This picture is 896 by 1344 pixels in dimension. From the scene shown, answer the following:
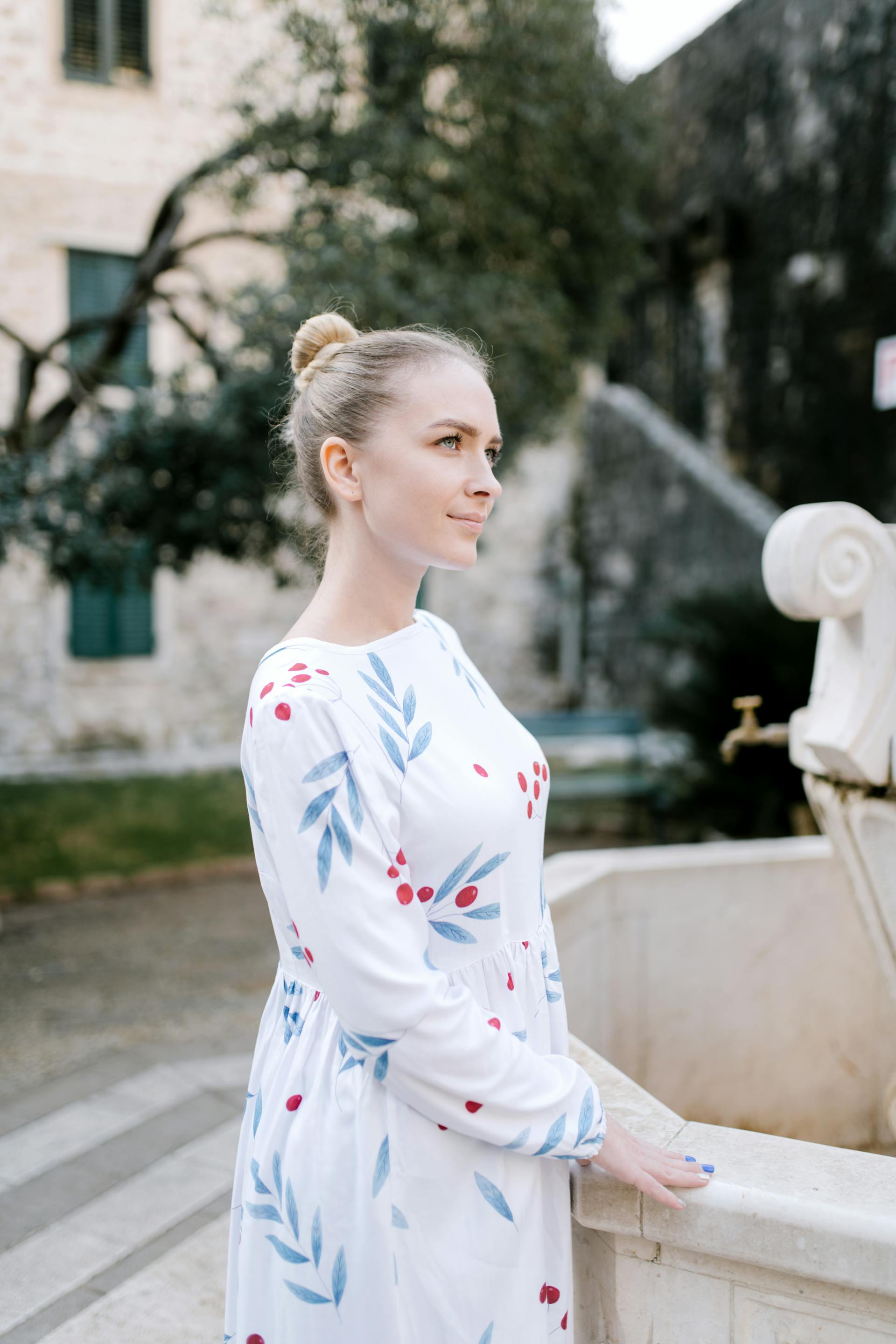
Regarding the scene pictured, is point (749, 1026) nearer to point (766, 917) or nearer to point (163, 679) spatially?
point (766, 917)

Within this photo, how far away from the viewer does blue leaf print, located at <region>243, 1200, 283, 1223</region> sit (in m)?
1.26

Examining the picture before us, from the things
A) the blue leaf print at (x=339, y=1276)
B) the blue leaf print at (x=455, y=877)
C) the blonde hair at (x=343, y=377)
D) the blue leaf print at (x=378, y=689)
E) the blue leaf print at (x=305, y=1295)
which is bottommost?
the blue leaf print at (x=305, y=1295)

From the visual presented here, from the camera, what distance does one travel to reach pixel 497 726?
142 centimetres

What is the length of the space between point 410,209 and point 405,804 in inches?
217

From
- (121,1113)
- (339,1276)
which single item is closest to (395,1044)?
(339,1276)

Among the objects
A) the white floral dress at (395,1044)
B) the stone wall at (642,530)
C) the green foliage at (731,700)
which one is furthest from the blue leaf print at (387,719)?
the stone wall at (642,530)

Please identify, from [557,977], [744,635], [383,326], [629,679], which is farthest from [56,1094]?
[629,679]

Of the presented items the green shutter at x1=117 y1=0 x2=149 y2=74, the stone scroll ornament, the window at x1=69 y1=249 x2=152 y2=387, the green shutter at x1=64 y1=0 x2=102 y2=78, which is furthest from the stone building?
the stone scroll ornament

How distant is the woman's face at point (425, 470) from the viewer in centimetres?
130

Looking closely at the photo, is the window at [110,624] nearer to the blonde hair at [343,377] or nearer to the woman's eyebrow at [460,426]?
the blonde hair at [343,377]

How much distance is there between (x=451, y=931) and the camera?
1275 millimetres

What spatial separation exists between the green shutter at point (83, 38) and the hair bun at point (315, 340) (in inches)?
309

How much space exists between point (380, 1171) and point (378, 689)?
0.55 metres

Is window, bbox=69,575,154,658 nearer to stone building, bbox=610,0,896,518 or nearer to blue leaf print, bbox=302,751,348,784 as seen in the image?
stone building, bbox=610,0,896,518
